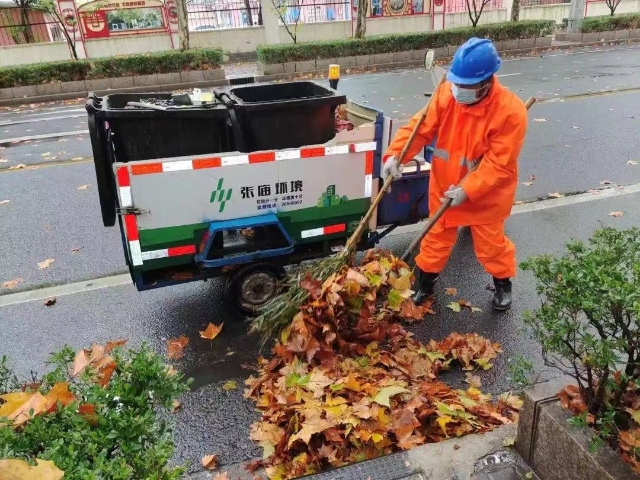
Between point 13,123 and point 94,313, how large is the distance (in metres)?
8.93

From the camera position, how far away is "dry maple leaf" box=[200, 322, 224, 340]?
12.3 feet

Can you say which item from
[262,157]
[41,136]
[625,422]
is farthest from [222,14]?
[625,422]

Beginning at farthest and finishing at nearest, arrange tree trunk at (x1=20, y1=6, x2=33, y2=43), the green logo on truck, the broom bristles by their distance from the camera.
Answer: tree trunk at (x1=20, y1=6, x2=33, y2=43) → the green logo on truck → the broom bristles

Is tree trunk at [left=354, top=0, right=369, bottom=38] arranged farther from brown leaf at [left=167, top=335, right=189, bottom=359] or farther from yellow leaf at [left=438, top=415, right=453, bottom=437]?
yellow leaf at [left=438, top=415, right=453, bottom=437]

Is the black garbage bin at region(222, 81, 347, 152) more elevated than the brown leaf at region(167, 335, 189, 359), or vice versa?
the black garbage bin at region(222, 81, 347, 152)

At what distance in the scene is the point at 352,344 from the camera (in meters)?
3.31

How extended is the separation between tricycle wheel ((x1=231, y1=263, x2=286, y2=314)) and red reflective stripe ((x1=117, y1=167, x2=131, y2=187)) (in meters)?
1.01

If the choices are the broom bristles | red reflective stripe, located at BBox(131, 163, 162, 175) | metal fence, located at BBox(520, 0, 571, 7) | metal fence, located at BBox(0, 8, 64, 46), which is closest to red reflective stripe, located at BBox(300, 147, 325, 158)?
the broom bristles

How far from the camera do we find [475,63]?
10.6 ft

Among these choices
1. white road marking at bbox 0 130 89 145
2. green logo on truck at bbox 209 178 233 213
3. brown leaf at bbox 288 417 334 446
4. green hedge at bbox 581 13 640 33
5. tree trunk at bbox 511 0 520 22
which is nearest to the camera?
brown leaf at bbox 288 417 334 446

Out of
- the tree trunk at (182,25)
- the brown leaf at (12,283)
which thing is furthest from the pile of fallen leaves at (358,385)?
the tree trunk at (182,25)

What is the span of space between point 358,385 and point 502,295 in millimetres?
1642

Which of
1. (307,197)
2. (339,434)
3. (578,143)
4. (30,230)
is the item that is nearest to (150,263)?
(307,197)

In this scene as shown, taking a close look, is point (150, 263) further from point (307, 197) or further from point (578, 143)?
point (578, 143)
